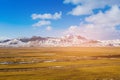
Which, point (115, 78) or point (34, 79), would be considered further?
point (115, 78)

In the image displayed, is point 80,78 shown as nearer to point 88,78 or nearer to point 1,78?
point 88,78

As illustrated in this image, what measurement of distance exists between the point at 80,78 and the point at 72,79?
7.02 feet

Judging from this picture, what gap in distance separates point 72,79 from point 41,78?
6660 millimetres

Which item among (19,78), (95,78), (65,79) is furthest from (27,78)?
(95,78)

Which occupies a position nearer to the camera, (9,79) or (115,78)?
(9,79)

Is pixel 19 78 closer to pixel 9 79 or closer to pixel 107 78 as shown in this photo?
pixel 9 79

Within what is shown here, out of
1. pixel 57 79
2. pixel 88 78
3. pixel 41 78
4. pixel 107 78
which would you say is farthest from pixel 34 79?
pixel 107 78

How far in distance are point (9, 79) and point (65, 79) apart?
463 inches

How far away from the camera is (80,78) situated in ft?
150

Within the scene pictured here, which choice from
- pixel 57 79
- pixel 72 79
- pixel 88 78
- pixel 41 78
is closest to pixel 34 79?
pixel 41 78

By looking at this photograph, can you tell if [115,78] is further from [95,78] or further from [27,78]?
[27,78]

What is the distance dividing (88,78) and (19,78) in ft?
49.3

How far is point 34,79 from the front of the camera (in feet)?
144

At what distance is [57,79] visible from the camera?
44.4 meters
